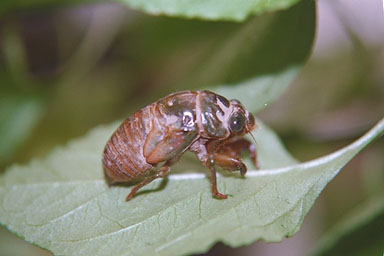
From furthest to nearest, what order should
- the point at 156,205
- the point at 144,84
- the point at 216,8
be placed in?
the point at 144,84 < the point at 156,205 < the point at 216,8

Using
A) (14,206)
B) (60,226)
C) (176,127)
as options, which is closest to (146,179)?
(176,127)

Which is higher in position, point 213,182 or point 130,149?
point 130,149

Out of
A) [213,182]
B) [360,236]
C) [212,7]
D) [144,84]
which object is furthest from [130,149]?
[144,84]

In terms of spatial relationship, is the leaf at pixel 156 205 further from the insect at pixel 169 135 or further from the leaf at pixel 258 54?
the leaf at pixel 258 54

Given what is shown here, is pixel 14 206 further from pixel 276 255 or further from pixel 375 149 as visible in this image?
pixel 276 255

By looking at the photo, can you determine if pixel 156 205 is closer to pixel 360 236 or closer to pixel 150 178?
pixel 150 178

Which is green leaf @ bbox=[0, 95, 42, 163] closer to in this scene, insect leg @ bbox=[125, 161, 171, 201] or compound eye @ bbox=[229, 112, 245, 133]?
insect leg @ bbox=[125, 161, 171, 201]
